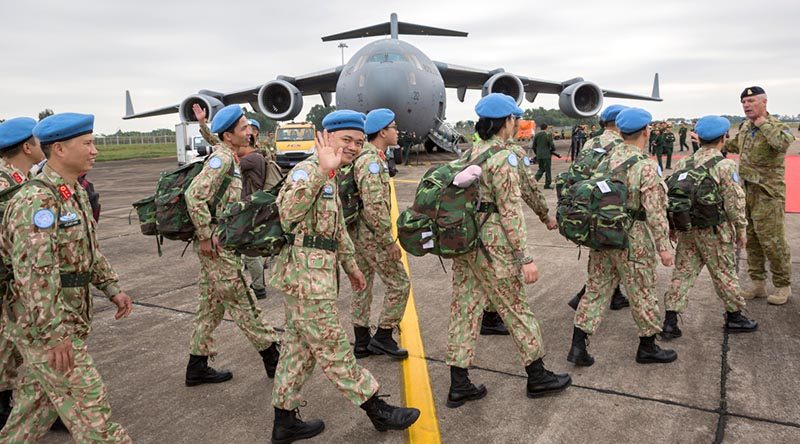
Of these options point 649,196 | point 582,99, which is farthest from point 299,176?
point 582,99

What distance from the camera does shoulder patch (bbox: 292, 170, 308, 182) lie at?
9.55 feet

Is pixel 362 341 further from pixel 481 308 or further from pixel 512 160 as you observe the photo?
pixel 512 160

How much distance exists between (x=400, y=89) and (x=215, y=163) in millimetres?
12467

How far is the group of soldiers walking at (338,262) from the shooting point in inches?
102

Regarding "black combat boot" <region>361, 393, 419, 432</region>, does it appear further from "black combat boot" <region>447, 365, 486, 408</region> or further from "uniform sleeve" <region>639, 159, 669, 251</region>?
"uniform sleeve" <region>639, 159, 669, 251</region>

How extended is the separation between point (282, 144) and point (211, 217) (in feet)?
61.0

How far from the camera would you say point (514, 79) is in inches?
794

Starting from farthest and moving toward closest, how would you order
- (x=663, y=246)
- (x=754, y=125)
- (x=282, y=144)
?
(x=282, y=144) → (x=754, y=125) → (x=663, y=246)

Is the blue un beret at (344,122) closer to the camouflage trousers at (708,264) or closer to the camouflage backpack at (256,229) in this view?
the camouflage backpack at (256,229)

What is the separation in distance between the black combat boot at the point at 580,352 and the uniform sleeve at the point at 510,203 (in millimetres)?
1179

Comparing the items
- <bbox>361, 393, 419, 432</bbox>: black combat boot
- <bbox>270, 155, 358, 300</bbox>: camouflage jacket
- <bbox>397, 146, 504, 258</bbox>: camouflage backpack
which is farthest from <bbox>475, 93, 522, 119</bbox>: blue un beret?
<bbox>361, 393, 419, 432</bbox>: black combat boot

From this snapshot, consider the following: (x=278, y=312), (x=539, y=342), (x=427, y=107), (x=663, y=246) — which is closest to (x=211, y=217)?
(x=278, y=312)

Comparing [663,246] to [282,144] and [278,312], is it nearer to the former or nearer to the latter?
[278,312]

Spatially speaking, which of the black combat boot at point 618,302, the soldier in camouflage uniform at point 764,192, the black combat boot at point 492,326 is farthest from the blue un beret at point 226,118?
the soldier in camouflage uniform at point 764,192
